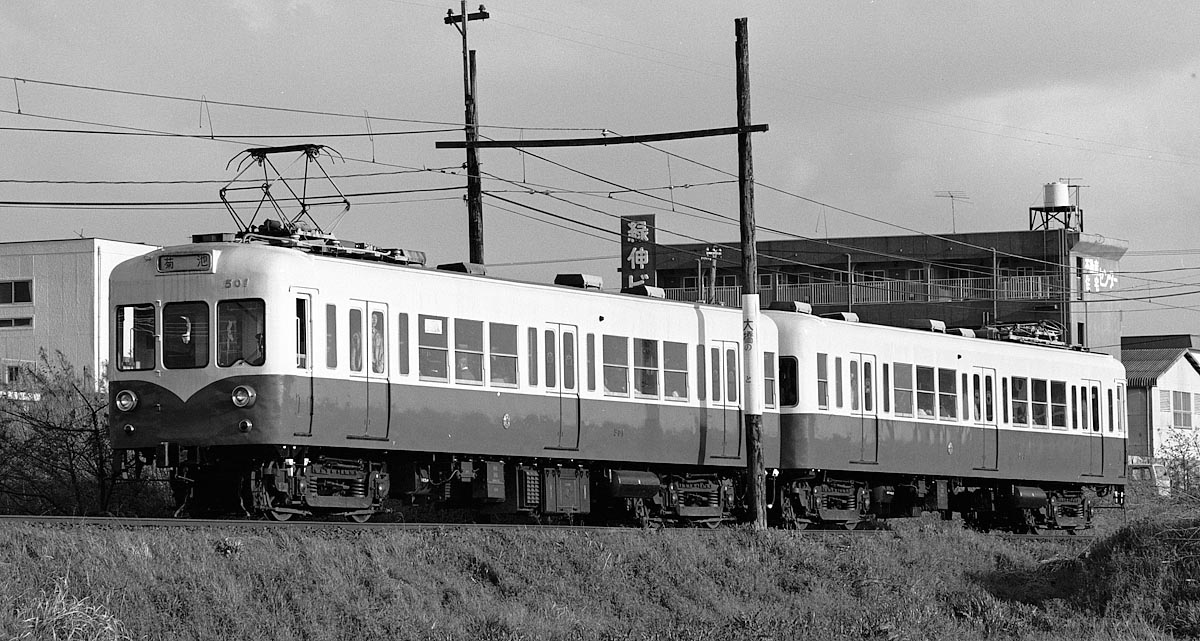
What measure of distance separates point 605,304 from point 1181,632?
9.15 metres

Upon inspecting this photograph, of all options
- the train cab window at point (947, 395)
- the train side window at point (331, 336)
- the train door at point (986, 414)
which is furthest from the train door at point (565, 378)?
the train door at point (986, 414)

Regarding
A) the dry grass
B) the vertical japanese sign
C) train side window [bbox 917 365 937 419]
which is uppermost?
the vertical japanese sign

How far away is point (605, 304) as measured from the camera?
2455 cm

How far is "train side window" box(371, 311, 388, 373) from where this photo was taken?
20812 millimetres

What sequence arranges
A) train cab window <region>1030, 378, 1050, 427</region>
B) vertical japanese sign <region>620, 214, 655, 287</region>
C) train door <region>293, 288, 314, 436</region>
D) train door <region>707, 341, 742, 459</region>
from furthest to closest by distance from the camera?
1. vertical japanese sign <region>620, 214, 655, 287</region>
2. train cab window <region>1030, 378, 1050, 427</region>
3. train door <region>707, 341, 742, 459</region>
4. train door <region>293, 288, 314, 436</region>

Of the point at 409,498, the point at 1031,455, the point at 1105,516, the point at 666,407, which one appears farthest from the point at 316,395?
the point at 1105,516

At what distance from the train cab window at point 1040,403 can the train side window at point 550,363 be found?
13.0 m

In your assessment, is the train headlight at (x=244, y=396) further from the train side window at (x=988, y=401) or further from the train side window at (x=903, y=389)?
the train side window at (x=988, y=401)

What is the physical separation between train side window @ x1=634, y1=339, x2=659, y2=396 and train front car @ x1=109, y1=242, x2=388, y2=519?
18.6 ft

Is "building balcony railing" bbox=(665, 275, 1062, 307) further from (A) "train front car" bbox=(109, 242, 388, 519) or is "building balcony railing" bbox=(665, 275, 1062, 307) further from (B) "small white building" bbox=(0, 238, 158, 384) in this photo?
(A) "train front car" bbox=(109, 242, 388, 519)

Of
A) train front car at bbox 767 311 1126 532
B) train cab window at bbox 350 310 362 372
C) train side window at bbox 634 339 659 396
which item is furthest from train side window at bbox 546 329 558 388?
train front car at bbox 767 311 1126 532

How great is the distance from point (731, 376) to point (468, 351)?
6.04m

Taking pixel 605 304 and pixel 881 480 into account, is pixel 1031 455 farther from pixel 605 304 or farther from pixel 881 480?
pixel 605 304

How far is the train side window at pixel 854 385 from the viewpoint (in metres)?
28.6
